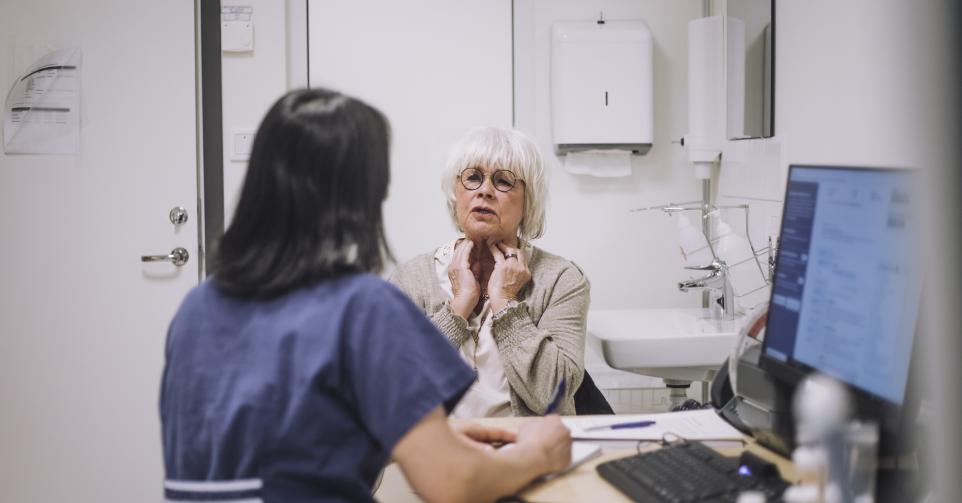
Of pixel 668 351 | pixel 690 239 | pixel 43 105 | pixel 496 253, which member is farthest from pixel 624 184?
pixel 43 105

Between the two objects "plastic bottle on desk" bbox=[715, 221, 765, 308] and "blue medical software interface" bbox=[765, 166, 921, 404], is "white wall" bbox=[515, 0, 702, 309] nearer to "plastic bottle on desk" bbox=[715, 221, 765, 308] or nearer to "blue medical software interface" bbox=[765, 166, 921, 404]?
"plastic bottle on desk" bbox=[715, 221, 765, 308]


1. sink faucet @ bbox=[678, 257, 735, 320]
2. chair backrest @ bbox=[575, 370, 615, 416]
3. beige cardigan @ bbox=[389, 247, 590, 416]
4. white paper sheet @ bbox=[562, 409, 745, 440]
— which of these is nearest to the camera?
white paper sheet @ bbox=[562, 409, 745, 440]

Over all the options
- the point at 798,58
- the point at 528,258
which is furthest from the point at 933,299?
the point at 798,58

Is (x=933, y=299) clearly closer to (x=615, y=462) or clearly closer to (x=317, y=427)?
(x=317, y=427)

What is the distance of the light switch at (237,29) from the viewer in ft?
8.95

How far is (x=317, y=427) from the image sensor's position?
88 cm

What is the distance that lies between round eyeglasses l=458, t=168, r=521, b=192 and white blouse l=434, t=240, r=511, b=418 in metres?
0.31

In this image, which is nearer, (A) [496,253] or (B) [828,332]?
(B) [828,332]

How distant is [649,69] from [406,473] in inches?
82.5

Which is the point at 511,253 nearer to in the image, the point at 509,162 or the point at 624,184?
the point at 509,162

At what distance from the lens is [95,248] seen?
271 cm

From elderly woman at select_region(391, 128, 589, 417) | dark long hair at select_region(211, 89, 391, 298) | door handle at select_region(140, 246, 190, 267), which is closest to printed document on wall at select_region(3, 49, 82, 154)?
door handle at select_region(140, 246, 190, 267)

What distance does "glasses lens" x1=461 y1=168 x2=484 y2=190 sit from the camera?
197cm

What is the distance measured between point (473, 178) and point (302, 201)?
1.06 m
